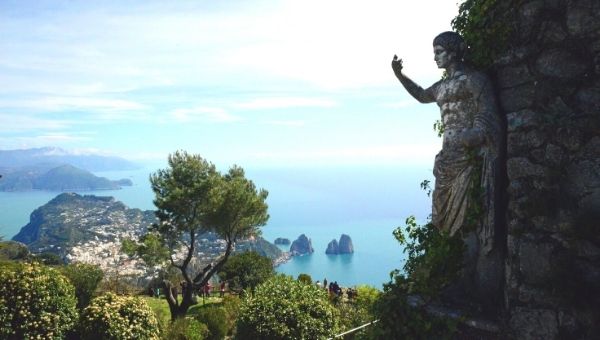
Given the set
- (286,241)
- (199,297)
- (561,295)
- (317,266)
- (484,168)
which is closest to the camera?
(561,295)

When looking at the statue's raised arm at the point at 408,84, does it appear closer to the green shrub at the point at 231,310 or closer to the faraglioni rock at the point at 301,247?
the green shrub at the point at 231,310

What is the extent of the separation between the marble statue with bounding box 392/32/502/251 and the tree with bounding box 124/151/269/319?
59.2ft

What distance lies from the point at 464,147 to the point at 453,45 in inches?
53.1

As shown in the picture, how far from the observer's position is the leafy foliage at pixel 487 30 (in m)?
5.62

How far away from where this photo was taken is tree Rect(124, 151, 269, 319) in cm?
2336

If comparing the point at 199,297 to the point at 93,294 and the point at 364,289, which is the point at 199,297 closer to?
the point at 93,294

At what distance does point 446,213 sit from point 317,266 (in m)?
143

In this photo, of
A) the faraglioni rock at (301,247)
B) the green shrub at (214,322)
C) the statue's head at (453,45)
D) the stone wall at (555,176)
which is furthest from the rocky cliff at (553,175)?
the faraglioni rock at (301,247)

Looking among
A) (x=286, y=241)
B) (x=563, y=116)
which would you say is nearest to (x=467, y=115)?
(x=563, y=116)

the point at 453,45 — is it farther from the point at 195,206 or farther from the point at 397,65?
the point at 195,206

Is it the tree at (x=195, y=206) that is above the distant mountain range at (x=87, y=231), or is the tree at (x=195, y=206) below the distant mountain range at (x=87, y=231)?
above

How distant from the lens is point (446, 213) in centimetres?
600

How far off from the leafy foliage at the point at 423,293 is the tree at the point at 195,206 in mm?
17608

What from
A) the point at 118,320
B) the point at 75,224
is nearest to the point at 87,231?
the point at 75,224
